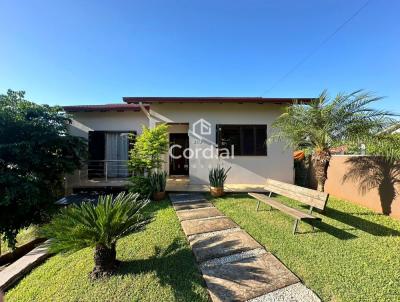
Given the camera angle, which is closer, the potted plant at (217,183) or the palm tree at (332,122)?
the palm tree at (332,122)

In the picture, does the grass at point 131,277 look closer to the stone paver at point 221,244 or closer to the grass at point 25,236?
the stone paver at point 221,244

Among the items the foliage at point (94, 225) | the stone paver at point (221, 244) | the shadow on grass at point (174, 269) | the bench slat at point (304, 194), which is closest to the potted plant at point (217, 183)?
the bench slat at point (304, 194)

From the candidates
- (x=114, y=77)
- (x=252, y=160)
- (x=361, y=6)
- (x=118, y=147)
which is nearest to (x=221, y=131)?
(x=252, y=160)

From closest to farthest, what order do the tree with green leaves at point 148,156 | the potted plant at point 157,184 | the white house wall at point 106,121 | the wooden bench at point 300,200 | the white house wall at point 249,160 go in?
the wooden bench at point 300,200, the potted plant at point 157,184, the tree with green leaves at point 148,156, the white house wall at point 249,160, the white house wall at point 106,121

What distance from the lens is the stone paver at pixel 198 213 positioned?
19.0 feet

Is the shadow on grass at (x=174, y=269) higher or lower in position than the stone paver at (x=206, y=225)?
lower

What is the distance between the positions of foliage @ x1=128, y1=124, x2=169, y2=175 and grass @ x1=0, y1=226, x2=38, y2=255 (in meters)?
3.72

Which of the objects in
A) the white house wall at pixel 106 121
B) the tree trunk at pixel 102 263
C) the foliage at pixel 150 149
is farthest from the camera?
the white house wall at pixel 106 121

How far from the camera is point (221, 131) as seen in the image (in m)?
10.0

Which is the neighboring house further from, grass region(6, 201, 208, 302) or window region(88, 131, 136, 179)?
grass region(6, 201, 208, 302)

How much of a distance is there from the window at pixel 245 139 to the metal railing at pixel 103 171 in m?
4.94

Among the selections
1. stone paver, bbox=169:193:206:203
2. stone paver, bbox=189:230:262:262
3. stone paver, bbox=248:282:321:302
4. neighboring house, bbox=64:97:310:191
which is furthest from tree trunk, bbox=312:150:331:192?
stone paver, bbox=248:282:321:302

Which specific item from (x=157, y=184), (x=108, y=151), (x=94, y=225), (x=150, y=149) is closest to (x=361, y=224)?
(x=94, y=225)

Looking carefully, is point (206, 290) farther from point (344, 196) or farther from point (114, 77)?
point (114, 77)
